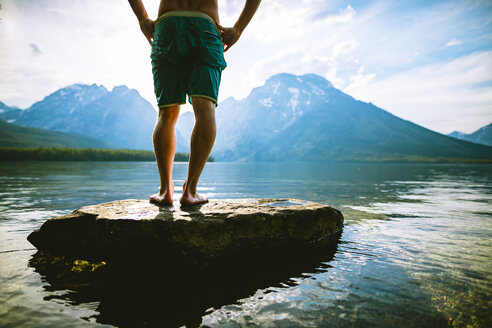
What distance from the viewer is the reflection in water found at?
160cm

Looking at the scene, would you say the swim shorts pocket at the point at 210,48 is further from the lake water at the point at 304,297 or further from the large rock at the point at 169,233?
the lake water at the point at 304,297

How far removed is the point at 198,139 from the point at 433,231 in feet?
11.7

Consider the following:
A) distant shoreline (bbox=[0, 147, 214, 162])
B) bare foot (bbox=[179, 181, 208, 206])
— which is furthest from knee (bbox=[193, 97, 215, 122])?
distant shoreline (bbox=[0, 147, 214, 162])

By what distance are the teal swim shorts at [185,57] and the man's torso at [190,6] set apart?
0.11 metres

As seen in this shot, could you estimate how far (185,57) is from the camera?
9.97ft

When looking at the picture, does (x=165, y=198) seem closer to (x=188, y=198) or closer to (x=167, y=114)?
(x=188, y=198)

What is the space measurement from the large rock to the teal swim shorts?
1.39 metres

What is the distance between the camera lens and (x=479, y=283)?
1999 millimetres

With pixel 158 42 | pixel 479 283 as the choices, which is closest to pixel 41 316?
pixel 158 42

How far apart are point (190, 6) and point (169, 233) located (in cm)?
264

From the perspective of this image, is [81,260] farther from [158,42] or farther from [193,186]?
[158,42]

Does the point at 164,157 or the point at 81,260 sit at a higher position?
the point at 164,157

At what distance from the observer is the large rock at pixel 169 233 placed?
92.2 inches

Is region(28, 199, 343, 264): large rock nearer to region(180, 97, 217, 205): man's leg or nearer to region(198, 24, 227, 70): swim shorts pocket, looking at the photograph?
region(180, 97, 217, 205): man's leg
